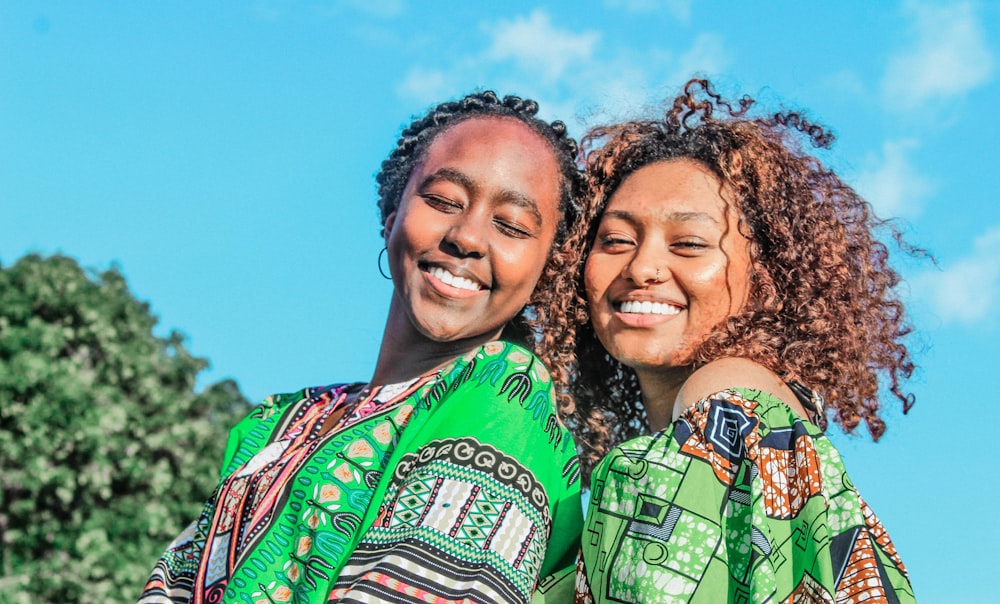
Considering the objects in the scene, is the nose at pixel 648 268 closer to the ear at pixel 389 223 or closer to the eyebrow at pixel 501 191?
the eyebrow at pixel 501 191

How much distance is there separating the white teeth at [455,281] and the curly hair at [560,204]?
329 millimetres

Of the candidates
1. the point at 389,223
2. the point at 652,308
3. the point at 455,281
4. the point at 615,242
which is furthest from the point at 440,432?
the point at 389,223

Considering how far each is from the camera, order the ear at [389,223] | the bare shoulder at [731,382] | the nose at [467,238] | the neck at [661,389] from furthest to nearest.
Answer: the ear at [389,223] < the neck at [661,389] < the nose at [467,238] < the bare shoulder at [731,382]

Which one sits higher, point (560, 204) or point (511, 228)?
point (560, 204)

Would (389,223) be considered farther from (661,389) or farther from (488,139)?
(661,389)

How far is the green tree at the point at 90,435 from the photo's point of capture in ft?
30.7

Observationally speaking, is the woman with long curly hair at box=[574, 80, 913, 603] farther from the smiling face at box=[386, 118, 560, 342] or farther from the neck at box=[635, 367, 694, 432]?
the smiling face at box=[386, 118, 560, 342]

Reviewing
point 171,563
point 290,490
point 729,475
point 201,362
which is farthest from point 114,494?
point 729,475

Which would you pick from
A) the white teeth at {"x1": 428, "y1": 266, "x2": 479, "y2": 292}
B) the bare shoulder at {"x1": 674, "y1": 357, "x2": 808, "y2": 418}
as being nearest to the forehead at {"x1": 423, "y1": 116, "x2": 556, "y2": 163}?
the white teeth at {"x1": 428, "y1": 266, "x2": 479, "y2": 292}

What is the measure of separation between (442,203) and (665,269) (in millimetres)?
628

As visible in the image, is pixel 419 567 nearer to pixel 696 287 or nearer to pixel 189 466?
pixel 696 287

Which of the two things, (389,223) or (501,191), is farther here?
(389,223)

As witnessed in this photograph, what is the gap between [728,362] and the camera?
3029 millimetres

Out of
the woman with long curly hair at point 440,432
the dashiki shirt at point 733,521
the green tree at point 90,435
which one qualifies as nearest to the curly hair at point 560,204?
the woman with long curly hair at point 440,432
